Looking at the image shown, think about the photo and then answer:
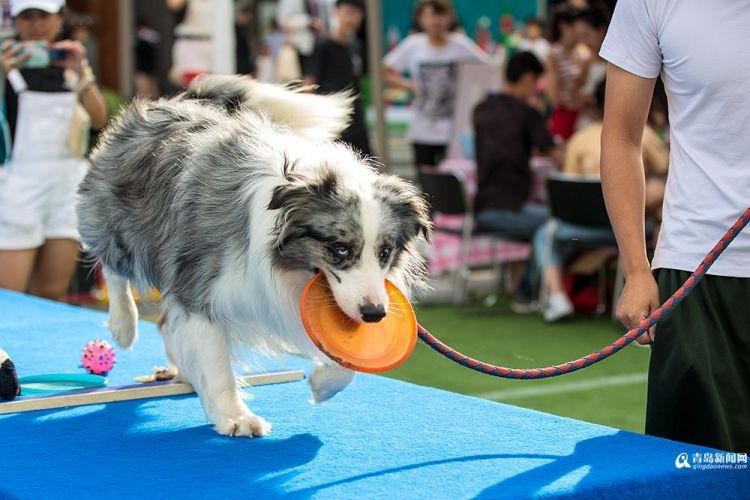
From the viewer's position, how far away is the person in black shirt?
939 centimetres

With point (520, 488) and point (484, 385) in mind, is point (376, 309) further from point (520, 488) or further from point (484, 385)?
point (484, 385)

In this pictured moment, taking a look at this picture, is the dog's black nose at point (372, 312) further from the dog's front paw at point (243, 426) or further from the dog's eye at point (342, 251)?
the dog's front paw at point (243, 426)

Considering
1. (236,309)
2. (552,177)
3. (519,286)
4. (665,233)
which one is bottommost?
(519,286)

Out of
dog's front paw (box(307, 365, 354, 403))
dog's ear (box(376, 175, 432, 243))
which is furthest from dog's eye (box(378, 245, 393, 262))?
dog's front paw (box(307, 365, 354, 403))

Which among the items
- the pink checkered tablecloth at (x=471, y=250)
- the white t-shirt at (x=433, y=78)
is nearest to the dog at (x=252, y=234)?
the pink checkered tablecloth at (x=471, y=250)

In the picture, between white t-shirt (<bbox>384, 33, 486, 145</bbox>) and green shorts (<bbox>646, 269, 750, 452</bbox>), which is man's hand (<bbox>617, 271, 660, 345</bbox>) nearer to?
green shorts (<bbox>646, 269, 750, 452</bbox>)

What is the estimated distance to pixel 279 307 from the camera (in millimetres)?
3107

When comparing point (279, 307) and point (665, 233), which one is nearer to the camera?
point (665, 233)

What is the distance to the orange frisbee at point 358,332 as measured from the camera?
2.91 meters

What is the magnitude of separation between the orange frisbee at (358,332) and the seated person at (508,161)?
572 cm

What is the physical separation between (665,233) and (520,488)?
90 centimetres

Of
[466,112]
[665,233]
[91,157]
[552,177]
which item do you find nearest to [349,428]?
[665,233]

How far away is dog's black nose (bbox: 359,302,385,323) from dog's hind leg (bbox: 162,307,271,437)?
52 centimetres

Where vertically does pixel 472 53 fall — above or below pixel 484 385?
above
